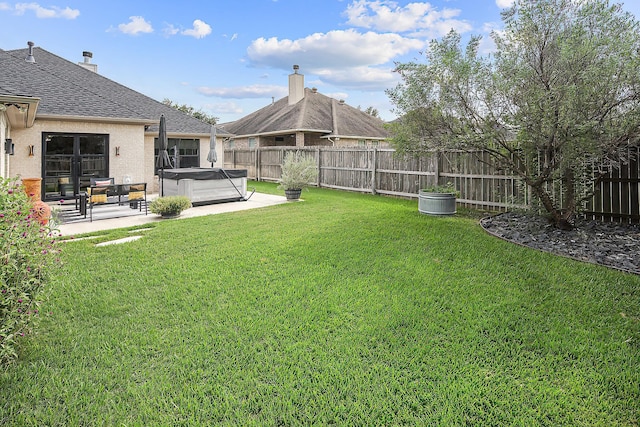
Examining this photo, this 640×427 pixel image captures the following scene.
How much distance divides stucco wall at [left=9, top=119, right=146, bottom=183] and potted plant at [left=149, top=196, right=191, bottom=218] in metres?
4.51

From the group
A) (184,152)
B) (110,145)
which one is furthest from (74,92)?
(184,152)

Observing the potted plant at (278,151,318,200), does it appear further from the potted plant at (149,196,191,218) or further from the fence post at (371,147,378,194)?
the potted plant at (149,196,191,218)

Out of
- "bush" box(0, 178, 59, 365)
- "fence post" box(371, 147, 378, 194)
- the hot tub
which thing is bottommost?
"bush" box(0, 178, 59, 365)

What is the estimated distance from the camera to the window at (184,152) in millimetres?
16328

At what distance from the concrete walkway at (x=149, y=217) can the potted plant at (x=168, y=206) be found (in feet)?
0.58

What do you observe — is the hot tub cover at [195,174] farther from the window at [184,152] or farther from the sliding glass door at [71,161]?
the window at [184,152]

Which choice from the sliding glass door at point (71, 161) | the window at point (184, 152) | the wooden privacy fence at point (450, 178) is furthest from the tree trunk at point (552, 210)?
the window at point (184, 152)

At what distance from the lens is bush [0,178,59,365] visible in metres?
2.67

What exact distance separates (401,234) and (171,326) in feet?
15.7

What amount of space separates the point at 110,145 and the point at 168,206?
5.12 meters

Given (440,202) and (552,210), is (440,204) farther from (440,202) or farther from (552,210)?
(552,210)

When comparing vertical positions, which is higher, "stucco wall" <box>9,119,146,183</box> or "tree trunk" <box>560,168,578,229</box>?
"stucco wall" <box>9,119,146,183</box>

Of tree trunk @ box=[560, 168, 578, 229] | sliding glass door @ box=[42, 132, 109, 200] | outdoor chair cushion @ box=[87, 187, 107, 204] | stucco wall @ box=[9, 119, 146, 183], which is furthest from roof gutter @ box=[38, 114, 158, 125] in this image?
tree trunk @ box=[560, 168, 578, 229]

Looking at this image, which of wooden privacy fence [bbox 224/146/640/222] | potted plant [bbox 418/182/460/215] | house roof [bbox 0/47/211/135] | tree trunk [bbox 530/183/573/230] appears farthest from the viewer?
house roof [bbox 0/47/211/135]
